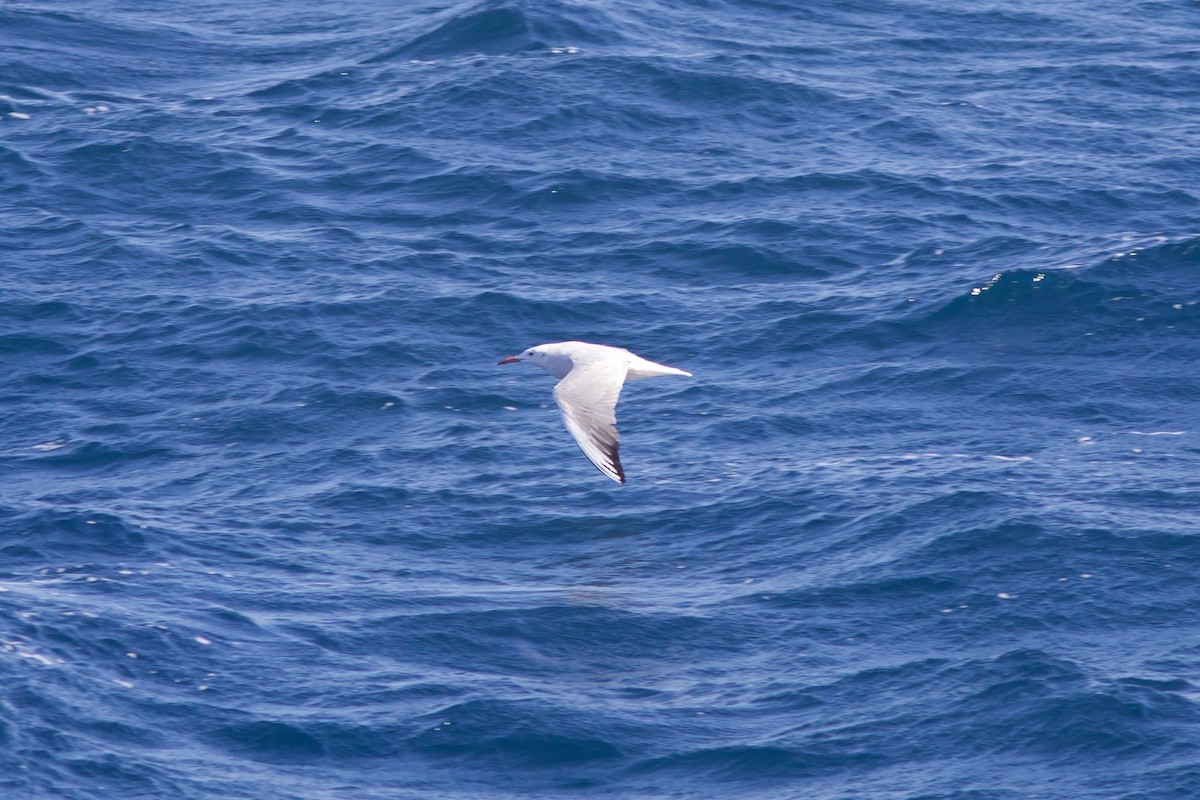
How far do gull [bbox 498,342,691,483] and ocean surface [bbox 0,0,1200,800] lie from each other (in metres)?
1.90

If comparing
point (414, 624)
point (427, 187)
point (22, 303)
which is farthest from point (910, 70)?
point (414, 624)

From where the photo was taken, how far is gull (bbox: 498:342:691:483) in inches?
915

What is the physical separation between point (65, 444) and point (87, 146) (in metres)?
10.3

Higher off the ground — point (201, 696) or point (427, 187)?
point (427, 187)

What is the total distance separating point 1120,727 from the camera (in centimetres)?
2123

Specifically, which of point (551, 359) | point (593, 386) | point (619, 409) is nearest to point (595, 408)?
point (593, 386)

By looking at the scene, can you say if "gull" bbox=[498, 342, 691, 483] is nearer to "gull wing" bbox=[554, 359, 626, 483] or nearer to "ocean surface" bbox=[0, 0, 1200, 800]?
"gull wing" bbox=[554, 359, 626, 483]

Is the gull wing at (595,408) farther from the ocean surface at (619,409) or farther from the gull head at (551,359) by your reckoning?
the ocean surface at (619,409)

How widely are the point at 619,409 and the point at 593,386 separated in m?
5.13

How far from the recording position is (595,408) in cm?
2417

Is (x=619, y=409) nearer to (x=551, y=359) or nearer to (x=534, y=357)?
(x=534, y=357)

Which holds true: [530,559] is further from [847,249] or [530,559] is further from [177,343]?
[847,249]

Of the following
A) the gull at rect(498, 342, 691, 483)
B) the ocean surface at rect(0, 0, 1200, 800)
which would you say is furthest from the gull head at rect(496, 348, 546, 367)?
the ocean surface at rect(0, 0, 1200, 800)

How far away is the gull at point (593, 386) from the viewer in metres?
23.2
